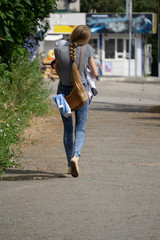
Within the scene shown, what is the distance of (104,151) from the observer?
9828 millimetres

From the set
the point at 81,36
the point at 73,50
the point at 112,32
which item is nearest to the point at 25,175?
the point at 73,50

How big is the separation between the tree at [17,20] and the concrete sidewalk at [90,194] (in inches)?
60.8

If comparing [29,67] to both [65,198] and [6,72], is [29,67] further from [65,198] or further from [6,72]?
[65,198]

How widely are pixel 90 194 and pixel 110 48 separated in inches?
1876

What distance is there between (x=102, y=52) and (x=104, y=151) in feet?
144

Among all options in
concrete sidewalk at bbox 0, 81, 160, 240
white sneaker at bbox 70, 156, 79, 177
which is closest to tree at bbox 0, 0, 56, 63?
concrete sidewalk at bbox 0, 81, 160, 240

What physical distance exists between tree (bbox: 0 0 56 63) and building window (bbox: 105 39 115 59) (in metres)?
41.0

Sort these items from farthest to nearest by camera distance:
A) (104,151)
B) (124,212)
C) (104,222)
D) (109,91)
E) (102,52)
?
(102,52), (109,91), (104,151), (124,212), (104,222)

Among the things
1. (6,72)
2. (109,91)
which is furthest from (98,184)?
(109,91)

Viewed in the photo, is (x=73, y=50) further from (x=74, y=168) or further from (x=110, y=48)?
(x=110, y=48)

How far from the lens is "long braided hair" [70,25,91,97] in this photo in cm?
739

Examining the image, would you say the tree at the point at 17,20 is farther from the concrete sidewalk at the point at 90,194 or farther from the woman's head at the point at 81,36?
the woman's head at the point at 81,36

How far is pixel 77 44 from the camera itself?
7.46 metres

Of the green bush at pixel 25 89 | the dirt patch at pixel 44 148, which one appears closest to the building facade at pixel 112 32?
the green bush at pixel 25 89
